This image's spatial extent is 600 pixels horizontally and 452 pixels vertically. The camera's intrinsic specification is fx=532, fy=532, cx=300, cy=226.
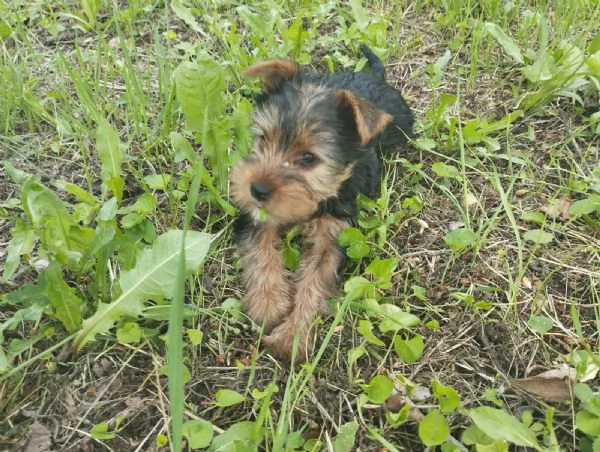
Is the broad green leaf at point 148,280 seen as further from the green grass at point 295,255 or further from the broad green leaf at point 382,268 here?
the broad green leaf at point 382,268

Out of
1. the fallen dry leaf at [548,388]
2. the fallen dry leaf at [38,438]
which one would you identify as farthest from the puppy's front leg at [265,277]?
the fallen dry leaf at [548,388]

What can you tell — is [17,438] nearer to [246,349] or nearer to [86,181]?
[246,349]

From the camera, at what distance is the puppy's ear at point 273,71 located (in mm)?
3146

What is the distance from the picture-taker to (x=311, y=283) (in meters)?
3.00

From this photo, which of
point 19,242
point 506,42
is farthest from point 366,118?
point 506,42

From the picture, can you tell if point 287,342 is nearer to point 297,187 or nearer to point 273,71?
point 297,187

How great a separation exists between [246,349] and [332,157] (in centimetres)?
117

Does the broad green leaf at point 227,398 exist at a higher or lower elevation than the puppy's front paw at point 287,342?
higher

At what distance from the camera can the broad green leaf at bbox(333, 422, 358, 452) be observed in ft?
7.38

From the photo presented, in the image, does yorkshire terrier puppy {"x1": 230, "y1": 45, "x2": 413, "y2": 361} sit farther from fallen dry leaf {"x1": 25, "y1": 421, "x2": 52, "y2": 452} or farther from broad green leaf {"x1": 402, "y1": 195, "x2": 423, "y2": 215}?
fallen dry leaf {"x1": 25, "y1": 421, "x2": 52, "y2": 452}

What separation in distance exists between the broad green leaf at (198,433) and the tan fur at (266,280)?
2.32ft

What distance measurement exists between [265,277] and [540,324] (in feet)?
4.78

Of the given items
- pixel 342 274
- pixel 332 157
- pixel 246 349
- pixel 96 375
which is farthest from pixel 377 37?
pixel 96 375

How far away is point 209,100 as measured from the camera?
3191 mm
